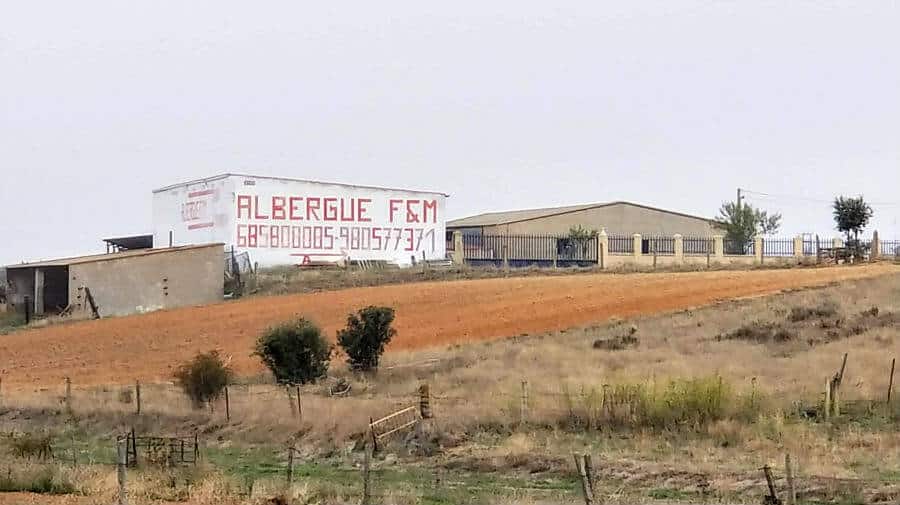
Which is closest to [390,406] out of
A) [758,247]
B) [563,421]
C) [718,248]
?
[563,421]

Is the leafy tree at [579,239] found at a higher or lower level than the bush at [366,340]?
higher

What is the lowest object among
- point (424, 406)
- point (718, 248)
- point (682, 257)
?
point (424, 406)

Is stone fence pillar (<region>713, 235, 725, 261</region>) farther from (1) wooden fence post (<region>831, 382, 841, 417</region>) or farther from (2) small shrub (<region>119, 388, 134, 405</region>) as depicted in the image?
(1) wooden fence post (<region>831, 382, 841, 417</region>)

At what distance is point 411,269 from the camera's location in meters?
71.8

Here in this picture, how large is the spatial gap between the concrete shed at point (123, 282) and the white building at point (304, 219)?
4454 mm

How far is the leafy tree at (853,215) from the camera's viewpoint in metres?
77.1

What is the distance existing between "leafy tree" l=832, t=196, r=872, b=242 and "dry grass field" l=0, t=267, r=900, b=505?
33427mm

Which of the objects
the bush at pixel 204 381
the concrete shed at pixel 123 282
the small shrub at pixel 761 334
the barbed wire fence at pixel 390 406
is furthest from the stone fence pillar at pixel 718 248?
the bush at pixel 204 381

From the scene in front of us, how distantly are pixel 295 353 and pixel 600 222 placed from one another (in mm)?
53187

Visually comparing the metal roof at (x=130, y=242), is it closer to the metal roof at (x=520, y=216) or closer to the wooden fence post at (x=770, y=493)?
the metal roof at (x=520, y=216)

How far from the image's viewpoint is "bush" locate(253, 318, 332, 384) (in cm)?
3831

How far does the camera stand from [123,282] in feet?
211

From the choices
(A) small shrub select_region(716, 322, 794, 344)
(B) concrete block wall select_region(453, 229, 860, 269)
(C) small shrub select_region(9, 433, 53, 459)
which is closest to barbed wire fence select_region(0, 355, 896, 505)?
(C) small shrub select_region(9, 433, 53, 459)

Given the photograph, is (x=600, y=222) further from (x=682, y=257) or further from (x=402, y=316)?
(x=402, y=316)
